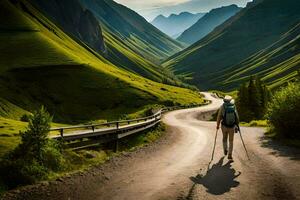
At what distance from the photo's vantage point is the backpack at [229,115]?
18.5 m

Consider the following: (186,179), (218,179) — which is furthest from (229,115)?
(186,179)

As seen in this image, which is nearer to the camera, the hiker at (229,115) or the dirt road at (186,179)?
the dirt road at (186,179)

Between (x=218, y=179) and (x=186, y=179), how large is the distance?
122 cm

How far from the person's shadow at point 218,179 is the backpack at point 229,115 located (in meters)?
2.08

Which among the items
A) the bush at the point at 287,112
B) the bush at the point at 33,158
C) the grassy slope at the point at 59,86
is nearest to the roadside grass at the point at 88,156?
the bush at the point at 33,158

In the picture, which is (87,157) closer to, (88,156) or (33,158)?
(88,156)

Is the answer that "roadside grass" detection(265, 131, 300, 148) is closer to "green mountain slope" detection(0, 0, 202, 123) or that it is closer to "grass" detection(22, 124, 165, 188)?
"grass" detection(22, 124, 165, 188)

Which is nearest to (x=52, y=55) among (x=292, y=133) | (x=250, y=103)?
(x=250, y=103)

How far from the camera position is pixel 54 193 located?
543 inches

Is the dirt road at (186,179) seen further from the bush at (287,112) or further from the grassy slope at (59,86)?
the grassy slope at (59,86)

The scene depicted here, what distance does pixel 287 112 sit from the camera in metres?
25.8

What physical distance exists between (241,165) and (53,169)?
8325mm

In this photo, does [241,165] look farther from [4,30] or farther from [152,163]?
[4,30]

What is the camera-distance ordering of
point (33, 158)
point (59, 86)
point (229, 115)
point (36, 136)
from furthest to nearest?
point (59, 86), point (229, 115), point (36, 136), point (33, 158)
